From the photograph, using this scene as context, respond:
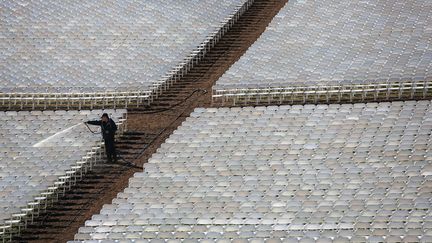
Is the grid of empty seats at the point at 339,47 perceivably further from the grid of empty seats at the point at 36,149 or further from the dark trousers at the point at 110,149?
the dark trousers at the point at 110,149

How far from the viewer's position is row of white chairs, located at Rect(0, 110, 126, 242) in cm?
2298

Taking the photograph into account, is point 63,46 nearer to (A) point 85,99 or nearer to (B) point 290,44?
(A) point 85,99

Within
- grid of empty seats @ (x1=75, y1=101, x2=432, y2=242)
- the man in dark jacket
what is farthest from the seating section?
the man in dark jacket

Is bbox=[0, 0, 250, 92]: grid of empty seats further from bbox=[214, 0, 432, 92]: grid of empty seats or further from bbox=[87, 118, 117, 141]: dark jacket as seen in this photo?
bbox=[87, 118, 117, 141]: dark jacket

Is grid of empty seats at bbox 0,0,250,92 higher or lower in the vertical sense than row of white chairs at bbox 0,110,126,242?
lower

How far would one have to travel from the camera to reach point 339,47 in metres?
33.2

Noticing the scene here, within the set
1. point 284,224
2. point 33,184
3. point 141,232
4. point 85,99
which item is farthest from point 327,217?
point 85,99

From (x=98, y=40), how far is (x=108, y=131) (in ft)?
38.7

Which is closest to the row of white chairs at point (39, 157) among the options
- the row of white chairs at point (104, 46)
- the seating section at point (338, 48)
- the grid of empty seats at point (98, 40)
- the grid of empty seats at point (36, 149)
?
the grid of empty seats at point (36, 149)

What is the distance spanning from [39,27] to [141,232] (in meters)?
18.9

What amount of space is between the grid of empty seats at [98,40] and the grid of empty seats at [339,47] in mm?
2927

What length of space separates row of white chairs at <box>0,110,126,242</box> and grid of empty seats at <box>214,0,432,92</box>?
5119mm

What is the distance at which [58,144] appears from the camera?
26812mm

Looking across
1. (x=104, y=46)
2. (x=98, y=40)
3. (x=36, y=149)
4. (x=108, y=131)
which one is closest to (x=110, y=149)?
(x=108, y=131)
